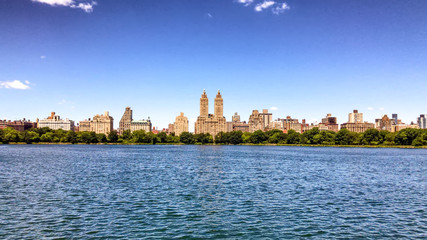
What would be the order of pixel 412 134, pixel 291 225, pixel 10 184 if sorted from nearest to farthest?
pixel 291 225, pixel 10 184, pixel 412 134

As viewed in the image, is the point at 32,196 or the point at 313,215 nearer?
the point at 313,215

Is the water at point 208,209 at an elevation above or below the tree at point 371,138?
below

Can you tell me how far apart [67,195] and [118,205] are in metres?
7.45

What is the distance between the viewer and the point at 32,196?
31.5 meters

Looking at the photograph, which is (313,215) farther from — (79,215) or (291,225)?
(79,215)

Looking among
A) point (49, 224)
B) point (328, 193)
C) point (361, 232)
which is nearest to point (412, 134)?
point (328, 193)

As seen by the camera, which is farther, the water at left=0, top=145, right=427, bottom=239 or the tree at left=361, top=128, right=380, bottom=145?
the tree at left=361, top=128, right=380, bottom=145

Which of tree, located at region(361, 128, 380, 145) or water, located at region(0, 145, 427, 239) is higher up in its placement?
tree, located at region(361, 128, 380, 145)

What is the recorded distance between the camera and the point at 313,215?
2561 cm

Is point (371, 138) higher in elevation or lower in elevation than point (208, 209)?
higher

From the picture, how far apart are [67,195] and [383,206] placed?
29.0 meters

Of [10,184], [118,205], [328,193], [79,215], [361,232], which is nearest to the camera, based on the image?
[361,232]

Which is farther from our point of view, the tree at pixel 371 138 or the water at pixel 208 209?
the tree at pixel 371 138

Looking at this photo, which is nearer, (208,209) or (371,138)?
(208,209)
